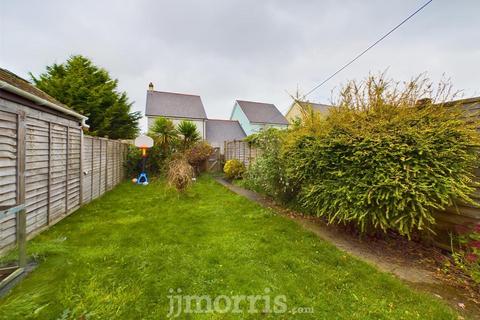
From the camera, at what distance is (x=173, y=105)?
1839 cm

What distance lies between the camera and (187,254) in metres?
2.65

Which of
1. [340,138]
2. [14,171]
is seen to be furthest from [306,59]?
[14,171]

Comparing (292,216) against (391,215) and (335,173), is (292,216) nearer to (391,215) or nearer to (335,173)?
(335,173)

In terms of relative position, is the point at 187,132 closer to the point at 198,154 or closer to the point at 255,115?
the point at 198,154

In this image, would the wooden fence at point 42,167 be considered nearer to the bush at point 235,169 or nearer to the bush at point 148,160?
the bush at point 148,160

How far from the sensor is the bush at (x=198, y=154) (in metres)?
9.44

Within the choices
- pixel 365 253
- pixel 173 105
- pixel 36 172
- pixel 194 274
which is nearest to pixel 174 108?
pixel 173 105

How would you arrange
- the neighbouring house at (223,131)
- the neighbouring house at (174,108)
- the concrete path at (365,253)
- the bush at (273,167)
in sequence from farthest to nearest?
the neighbouring house at (223,131) → the neighbouring house at (174,108) → the bush at (273,167) → the concrete path at (365,253)

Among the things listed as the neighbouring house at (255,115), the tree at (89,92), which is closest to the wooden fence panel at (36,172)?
the tree at (89,92)

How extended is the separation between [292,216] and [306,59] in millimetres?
7531

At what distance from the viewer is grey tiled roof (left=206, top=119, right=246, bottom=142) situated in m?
18.7

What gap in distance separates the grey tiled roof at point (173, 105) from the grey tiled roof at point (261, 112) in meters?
4.70

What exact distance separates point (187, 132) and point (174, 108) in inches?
391

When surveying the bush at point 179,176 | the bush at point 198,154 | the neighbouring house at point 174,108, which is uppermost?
the neighbouring house at point 174,108
